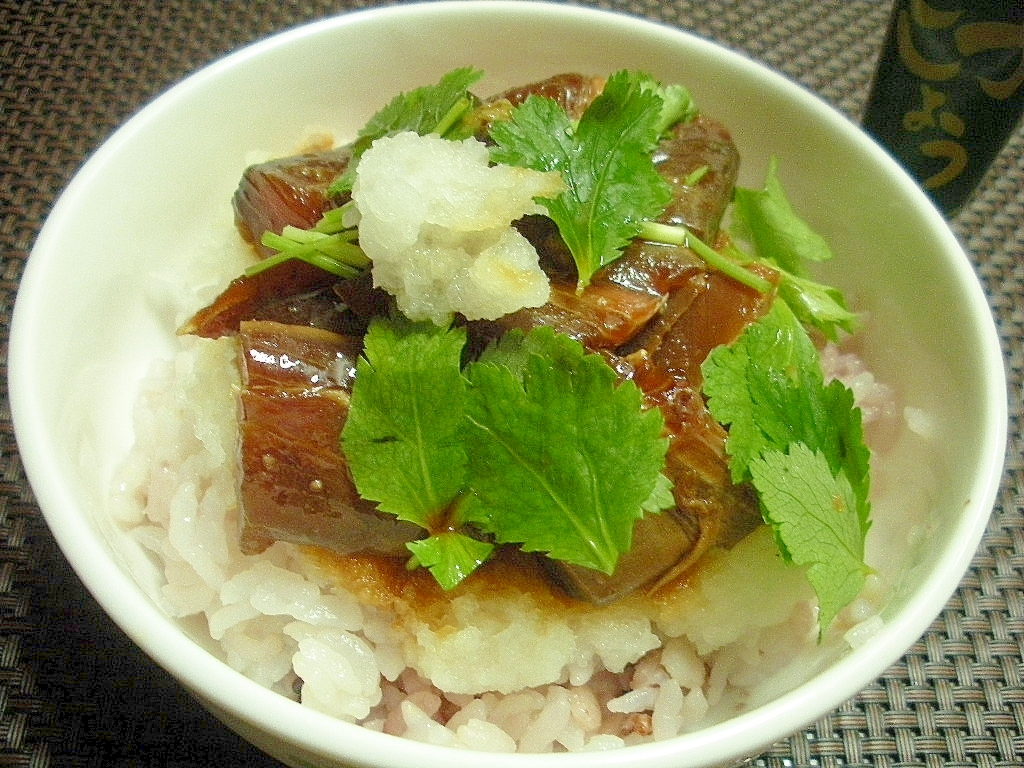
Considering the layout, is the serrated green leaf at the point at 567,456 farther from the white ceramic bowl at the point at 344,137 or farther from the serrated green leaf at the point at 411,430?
the white ceramic bowl at the point at 344,137

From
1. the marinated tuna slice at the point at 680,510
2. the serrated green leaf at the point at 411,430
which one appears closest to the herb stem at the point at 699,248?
the marinated tuna slice at the point at 680,510

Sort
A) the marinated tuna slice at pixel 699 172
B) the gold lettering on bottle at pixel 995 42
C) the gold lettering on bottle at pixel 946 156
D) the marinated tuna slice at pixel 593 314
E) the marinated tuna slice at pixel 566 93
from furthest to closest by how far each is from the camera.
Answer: the gold lettering on bottle at pixel 946 156 < the gold lettering on bottle at pixel 995 42 < the marinated tuna slice at pixel 566 93 < the marinated tuna slice at pixel 699 172 < the marinated tuna slice at pixel 593 314

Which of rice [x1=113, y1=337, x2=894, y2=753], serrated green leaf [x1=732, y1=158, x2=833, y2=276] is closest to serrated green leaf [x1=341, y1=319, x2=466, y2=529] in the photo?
rice [x1=113, y1=337, x2=894, y2=753]

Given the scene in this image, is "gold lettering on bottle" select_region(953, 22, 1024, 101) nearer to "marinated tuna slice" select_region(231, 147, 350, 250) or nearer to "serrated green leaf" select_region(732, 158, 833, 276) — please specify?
"serrated green leaf" select_region(732, 158, 833, 276)

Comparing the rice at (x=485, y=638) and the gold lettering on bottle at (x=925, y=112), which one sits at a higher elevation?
the gold lettering on bottle at (x=925, y=112)

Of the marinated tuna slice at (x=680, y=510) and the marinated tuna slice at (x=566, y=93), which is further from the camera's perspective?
the marinated tuna slice at (x=566, y=93)

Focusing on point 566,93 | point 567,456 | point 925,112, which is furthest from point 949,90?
point 567,456
